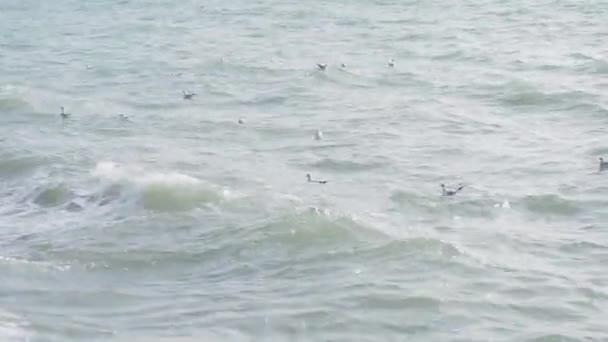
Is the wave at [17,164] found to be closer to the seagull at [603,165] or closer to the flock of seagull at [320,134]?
the flock of seagull at [320,134]

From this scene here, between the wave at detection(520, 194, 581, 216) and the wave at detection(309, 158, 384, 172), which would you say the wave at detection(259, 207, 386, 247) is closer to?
the wave at detection(520, 194, 581, 216)

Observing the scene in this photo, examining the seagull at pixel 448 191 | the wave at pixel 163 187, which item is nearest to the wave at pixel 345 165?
the seagull at pixel 448 191

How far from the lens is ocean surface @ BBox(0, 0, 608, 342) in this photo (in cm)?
1180

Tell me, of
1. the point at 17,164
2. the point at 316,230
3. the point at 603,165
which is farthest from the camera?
the point at 17,164

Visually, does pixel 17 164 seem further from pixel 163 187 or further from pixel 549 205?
pixel 549 205

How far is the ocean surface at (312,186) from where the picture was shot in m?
11.8

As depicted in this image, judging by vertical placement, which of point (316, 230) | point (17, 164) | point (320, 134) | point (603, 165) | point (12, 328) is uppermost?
point (12, 328)

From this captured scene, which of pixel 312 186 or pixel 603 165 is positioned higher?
pixel 603 165

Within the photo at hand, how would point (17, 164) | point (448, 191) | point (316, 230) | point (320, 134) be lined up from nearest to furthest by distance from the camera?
point (316, 230) → point (448, 191) → point (17, 164) → point (320, 134)

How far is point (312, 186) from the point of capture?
53.9 feet

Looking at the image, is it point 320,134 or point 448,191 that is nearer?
point 448,191

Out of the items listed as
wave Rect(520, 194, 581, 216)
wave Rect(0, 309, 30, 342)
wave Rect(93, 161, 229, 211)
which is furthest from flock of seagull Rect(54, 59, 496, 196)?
wave Rect(0, 309, 30, 342)

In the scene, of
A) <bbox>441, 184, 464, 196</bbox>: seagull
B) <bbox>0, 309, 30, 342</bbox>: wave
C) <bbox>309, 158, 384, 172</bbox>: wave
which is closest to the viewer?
<bbox>0, 309, 30, 342</bbox>: wave

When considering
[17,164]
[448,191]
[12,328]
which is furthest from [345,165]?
[12,328]
